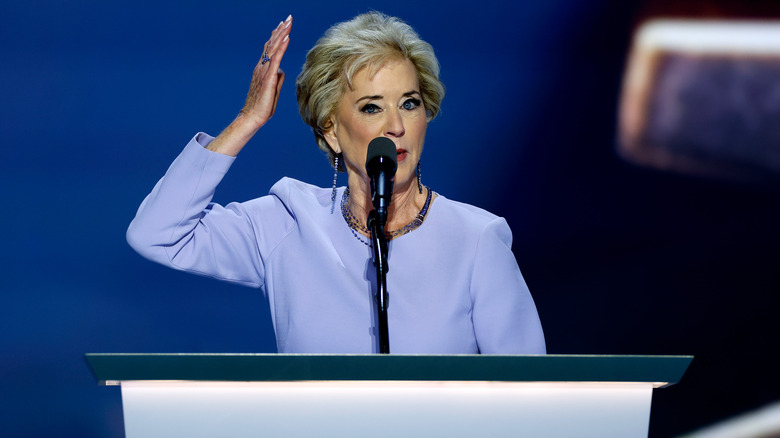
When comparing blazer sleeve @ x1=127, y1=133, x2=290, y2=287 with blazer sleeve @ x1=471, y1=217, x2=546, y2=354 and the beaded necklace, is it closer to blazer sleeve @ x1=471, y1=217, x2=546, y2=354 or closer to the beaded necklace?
the beaded necklace

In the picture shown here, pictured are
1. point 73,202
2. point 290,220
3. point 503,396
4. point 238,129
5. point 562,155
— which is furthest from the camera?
point 562,155

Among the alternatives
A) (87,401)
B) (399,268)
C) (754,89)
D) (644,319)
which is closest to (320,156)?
(399,268)

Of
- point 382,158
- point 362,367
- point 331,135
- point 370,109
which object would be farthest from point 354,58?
point 362,367

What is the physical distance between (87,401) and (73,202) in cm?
73

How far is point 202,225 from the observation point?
204cm

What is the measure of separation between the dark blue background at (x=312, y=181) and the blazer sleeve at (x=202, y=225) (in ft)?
2.59

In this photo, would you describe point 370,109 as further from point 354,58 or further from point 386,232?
point 386,232

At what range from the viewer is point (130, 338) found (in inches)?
112

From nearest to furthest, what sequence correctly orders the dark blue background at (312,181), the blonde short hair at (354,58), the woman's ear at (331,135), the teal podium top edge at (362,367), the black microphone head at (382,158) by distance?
1. the teal podium top edge at (362,367)
2. the black microphone head at (382,158)
3. the blonde short hair at (354,58)
4. the woman's ear at (331,135)
5. the dark blue background at (312,181)

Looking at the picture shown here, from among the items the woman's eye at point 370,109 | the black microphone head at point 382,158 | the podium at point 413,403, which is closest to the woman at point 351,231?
the woman's eye at point 370,109

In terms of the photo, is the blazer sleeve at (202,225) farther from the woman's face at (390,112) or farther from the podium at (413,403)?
the podium at (413,403)

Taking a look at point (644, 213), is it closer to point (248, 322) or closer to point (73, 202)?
point (248, 322)

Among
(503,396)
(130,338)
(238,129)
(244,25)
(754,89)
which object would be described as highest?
(244,25)

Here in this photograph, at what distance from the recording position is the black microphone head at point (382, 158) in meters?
1.52
